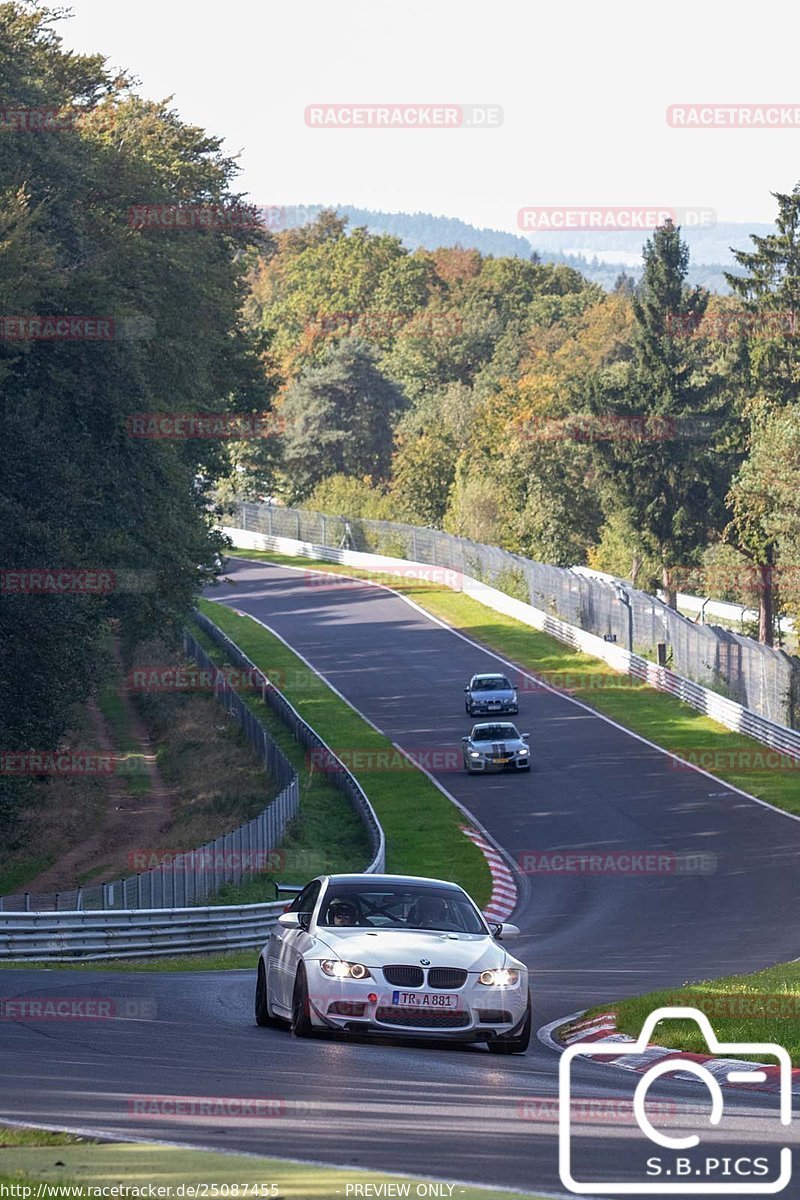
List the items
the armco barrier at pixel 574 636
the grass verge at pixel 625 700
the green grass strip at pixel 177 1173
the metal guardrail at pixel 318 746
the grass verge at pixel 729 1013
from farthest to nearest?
the armco barrier at pixel 574 636 → the grass verge at pixel 625 700 → the metal guardrail at pixel 318 746 → the grass verge at pixel 729 1013 → the green grass strip at pixel 177 1173

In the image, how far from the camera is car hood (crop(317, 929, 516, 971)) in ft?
42.8

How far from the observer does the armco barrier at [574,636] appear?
50.4 meters

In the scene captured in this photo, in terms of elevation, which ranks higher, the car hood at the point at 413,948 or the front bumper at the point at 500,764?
Result: the car hood at the point at 413,948

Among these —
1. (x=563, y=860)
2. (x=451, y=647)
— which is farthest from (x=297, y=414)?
(x=563, y=860)

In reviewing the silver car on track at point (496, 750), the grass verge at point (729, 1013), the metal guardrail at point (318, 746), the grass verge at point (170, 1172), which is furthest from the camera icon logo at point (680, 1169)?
the silver car on track at point (496, 750)

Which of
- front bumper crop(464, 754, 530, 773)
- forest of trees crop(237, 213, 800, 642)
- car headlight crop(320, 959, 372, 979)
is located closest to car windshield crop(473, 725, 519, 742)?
front bumper crop(464, 754, 530, 773)

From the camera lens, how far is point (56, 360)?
37.8 m

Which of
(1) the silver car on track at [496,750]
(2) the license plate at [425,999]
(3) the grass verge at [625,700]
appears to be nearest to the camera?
(2) the license plate at [425,999]

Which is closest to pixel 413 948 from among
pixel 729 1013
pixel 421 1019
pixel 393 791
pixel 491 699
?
pixel 421 1019

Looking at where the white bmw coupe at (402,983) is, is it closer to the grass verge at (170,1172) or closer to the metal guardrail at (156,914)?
the grass verge at (170,1172)

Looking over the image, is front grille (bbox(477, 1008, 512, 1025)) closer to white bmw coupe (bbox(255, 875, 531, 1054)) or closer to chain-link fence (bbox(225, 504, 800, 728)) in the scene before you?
white bmw coupe (bbox(255, 875, 531, 1054))

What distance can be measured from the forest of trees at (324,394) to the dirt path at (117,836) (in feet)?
11.6

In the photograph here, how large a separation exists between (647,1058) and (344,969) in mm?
2397

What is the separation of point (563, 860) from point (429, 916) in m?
23.1
